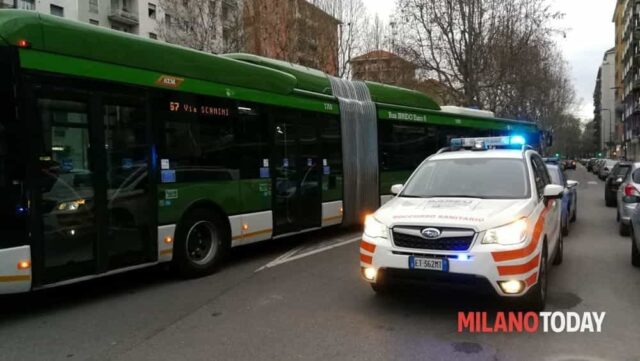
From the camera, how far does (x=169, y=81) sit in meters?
7.27

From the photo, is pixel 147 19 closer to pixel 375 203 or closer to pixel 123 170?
pixel 375 203

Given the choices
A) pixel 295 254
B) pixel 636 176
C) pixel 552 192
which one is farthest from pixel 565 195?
pixel 295 254

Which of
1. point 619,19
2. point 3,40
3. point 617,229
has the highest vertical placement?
point 619,19

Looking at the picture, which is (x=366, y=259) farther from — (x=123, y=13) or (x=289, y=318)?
(x=123, y=13)

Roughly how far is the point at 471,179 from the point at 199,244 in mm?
3840

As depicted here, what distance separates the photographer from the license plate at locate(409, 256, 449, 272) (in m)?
5.19

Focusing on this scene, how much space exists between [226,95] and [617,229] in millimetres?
9515

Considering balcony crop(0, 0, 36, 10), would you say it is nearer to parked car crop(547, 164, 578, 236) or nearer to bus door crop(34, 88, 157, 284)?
bus door crop(34, 88, 157, 284)

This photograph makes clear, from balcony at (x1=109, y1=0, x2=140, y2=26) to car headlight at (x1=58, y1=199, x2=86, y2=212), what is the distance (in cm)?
Result: 4578

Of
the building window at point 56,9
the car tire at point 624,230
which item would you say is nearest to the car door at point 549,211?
the car tire at point 624,230

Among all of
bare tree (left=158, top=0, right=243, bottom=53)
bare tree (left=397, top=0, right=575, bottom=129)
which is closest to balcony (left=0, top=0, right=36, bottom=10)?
bare tree (left=158, top=0, right=243, bottom=53)

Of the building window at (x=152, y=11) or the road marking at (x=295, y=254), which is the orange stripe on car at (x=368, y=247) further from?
the building window at (x=152, y=11)

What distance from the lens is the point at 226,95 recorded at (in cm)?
820

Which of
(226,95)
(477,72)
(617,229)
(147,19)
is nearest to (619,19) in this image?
(477,72)
